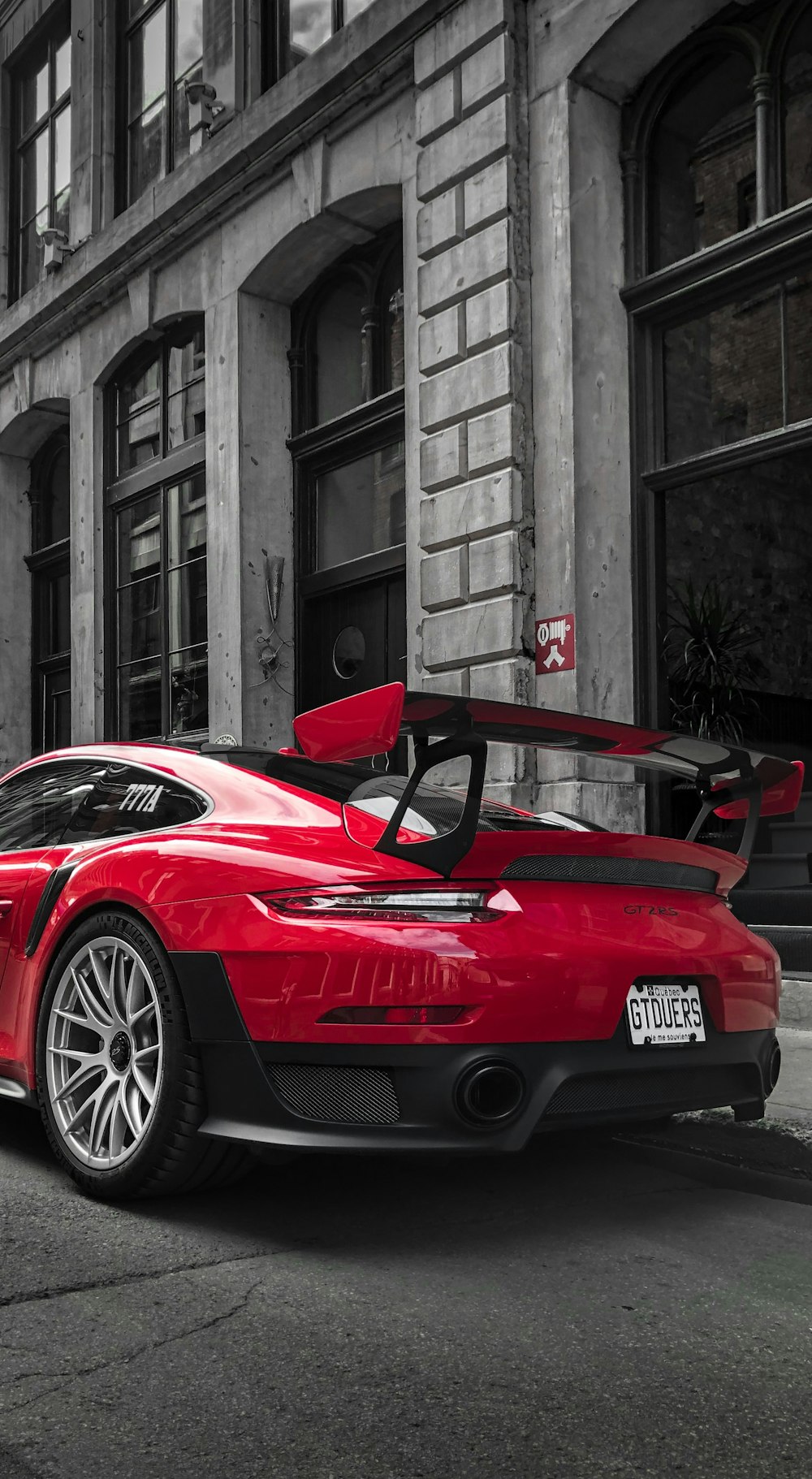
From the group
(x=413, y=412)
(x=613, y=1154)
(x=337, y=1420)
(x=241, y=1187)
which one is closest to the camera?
(x=337, y=1420)

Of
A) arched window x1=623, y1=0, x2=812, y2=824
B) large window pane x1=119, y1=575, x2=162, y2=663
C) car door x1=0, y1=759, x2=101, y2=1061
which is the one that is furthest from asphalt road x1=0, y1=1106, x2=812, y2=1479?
large window pane x1=119, y1=575, x2=162, y2=663

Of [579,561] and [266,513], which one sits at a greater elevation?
[266,513]

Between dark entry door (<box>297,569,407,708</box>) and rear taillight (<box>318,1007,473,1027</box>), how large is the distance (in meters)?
8.34

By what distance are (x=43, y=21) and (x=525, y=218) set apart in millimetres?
10763

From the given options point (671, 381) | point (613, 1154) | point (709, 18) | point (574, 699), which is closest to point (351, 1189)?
point (613, 1154)

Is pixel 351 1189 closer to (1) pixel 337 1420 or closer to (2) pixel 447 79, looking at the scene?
(1) pixel 337 1420

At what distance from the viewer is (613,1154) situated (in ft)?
14.3

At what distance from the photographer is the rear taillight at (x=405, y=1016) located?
325cm

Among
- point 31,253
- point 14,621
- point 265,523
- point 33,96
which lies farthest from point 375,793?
point 33,96

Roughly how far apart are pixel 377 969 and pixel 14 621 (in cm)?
1572

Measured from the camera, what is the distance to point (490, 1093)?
325 cm

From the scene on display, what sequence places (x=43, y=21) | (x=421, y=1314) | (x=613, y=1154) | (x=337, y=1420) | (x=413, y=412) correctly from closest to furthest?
1. (x=337, y=1420)
2. (x=421, y=1314)
3. (x=613, y=1154)
4. (x=413, y=412)
5. (x=43, y=21)

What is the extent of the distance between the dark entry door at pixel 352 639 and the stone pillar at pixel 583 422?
2.40m

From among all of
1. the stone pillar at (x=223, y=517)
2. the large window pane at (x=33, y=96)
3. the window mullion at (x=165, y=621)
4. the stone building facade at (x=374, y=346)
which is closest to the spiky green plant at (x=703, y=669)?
the stone building facade at (x=374, y=346)
